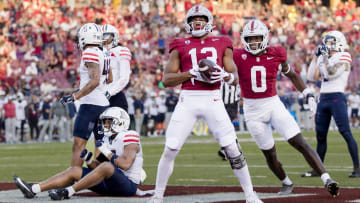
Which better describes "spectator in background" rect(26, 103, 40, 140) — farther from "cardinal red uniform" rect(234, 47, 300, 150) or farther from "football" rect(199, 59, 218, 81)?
"football" rect(199, 59, 218, 81)

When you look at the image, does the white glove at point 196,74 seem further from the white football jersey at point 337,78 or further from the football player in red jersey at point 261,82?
the white football jersey at point 337,78

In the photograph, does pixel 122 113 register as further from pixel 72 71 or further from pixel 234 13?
pixel 234 13

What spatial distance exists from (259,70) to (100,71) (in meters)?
1.90

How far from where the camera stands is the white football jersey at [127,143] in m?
7.27

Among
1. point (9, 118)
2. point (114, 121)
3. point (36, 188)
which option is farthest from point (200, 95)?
point (9, 118)

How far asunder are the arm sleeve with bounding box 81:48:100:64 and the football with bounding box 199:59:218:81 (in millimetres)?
2000

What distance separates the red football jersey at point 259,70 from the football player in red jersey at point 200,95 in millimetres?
979

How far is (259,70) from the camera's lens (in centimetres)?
749

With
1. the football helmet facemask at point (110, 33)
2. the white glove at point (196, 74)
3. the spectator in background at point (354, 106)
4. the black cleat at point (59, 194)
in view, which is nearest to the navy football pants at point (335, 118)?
the football helmet facemask at point (110, 33)

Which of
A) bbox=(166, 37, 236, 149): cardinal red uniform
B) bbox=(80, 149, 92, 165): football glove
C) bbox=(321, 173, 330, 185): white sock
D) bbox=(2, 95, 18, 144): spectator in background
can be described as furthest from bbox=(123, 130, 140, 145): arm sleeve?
bbox=(2, 95, 18, 144): spectator in background

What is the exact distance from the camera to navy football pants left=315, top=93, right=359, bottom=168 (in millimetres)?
9508

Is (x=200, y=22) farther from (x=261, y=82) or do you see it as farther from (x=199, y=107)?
(x=261, y=82)

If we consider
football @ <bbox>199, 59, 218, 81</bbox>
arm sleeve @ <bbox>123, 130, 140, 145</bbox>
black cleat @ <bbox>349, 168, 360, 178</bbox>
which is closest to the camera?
football @ <bbox>199, 59, 218, 81</bbox>

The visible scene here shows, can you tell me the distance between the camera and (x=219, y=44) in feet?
21.4
